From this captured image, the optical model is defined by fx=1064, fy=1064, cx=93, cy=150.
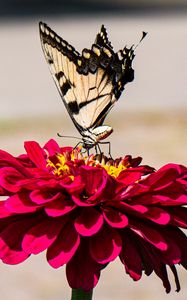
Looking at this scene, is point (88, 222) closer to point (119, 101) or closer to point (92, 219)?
point (92, 219)

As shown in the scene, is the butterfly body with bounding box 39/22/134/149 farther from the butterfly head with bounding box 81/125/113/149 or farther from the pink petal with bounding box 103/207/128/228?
the pink petal with bounding box 103/207/128/228

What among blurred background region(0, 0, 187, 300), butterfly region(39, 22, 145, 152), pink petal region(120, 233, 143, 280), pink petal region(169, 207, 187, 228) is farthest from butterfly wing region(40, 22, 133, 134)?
blurred background region(0, 0, 187, 300)

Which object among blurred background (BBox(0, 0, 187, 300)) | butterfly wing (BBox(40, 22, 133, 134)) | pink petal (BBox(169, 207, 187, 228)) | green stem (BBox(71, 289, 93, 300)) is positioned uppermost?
butterfly wing (BBox(40, 22, 133, 134))

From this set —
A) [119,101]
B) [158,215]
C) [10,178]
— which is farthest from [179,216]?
[119,101]

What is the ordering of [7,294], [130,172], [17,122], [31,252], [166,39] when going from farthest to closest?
[166,39] → [17,122] → [7,294] → [130,172] → [31,252]

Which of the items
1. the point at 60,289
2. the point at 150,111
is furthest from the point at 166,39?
the point at 60,289

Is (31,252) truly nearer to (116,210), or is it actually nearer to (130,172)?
(116,210)

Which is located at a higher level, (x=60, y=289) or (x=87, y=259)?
(x=87, y=259)
